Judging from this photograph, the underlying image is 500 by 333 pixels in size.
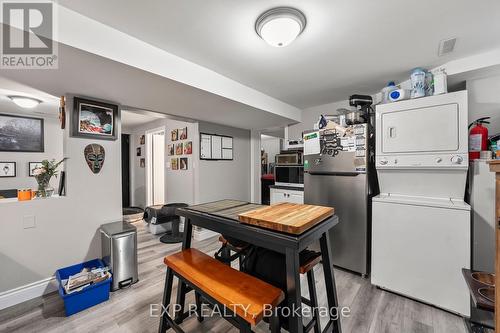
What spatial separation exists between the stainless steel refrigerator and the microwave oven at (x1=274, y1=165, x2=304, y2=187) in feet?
2.26

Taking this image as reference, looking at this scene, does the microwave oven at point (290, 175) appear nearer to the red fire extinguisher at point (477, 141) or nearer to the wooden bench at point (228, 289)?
the red fire extinguisher at point (477, 141)

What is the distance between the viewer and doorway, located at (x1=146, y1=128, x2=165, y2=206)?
4.88 metres

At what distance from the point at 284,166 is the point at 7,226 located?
128 inches

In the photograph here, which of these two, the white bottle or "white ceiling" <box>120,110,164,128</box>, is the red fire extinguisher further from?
"white ceiling" <box>120,110,164,128</box>

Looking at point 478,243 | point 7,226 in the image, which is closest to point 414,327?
point 478,243

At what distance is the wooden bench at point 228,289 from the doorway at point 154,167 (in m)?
4.00

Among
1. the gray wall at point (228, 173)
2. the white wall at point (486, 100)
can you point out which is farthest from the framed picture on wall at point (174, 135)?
the white wall at point (486, 100)

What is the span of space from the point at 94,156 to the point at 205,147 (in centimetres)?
161

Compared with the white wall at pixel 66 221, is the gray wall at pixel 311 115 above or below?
above

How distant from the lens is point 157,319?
162 cm

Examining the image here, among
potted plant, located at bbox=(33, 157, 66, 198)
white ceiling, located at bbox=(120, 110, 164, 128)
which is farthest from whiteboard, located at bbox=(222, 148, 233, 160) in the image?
potted plant, located at bbox=(33, 157, 66, 198)

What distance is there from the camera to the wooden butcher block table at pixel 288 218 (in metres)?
0.88

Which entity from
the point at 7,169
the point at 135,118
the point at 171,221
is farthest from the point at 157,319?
the point at 7,169

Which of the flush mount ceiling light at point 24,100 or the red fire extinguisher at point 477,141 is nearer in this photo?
the red fire extinguisher at point 477,141
